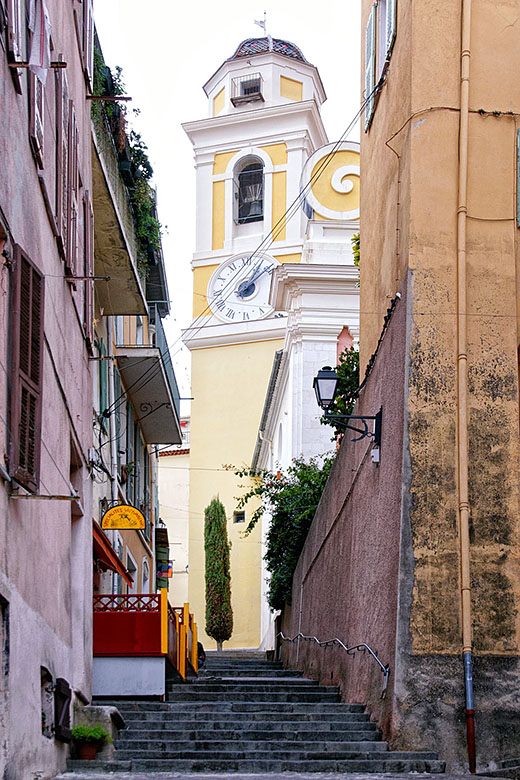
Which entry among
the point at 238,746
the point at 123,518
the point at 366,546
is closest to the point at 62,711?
the point at 238,746

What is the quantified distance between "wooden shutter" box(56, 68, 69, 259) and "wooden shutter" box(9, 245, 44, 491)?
2.37 meters

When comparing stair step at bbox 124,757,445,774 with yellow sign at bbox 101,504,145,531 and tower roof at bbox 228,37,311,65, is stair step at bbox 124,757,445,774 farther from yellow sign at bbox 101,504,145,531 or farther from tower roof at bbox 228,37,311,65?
tower roof at bbox 228,37,311,65

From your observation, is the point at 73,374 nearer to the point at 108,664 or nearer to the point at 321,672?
the point at 108,664

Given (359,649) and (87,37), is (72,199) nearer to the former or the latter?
(87,37)

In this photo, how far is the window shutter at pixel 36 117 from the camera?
10.2 metres

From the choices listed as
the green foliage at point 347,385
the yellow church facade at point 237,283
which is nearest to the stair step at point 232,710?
the green foliage at point 347,385

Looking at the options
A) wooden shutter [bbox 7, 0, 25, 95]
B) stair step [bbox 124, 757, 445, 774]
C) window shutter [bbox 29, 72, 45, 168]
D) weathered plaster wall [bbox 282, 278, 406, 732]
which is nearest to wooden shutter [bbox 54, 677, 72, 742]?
stair step [bbox 124, 757, 445, 774]

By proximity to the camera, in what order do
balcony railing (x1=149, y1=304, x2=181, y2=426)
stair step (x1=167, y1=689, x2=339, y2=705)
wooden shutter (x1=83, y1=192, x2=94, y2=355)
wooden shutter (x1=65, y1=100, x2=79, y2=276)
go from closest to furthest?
wooden shutter (x1=65, y1=100, x2=79, y2=276) < wooden shutter (x1=83, y1=192, x2=94, y2=355) < stair step (x1=167, y1=689, x2=339, y2=705) < balcony railing (x1=149, y1=304, x2=181, y2=426)

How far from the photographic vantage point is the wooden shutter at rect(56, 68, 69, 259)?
12.1 meters

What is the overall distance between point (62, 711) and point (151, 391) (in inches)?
624

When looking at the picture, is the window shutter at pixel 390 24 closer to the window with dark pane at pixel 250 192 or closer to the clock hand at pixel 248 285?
the clock hand at pixel 248 285

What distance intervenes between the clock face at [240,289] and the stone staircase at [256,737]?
35.4m

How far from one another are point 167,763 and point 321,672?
7230 millimetres

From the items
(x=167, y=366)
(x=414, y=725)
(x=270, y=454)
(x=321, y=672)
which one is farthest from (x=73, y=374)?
(x=270, y=454)
